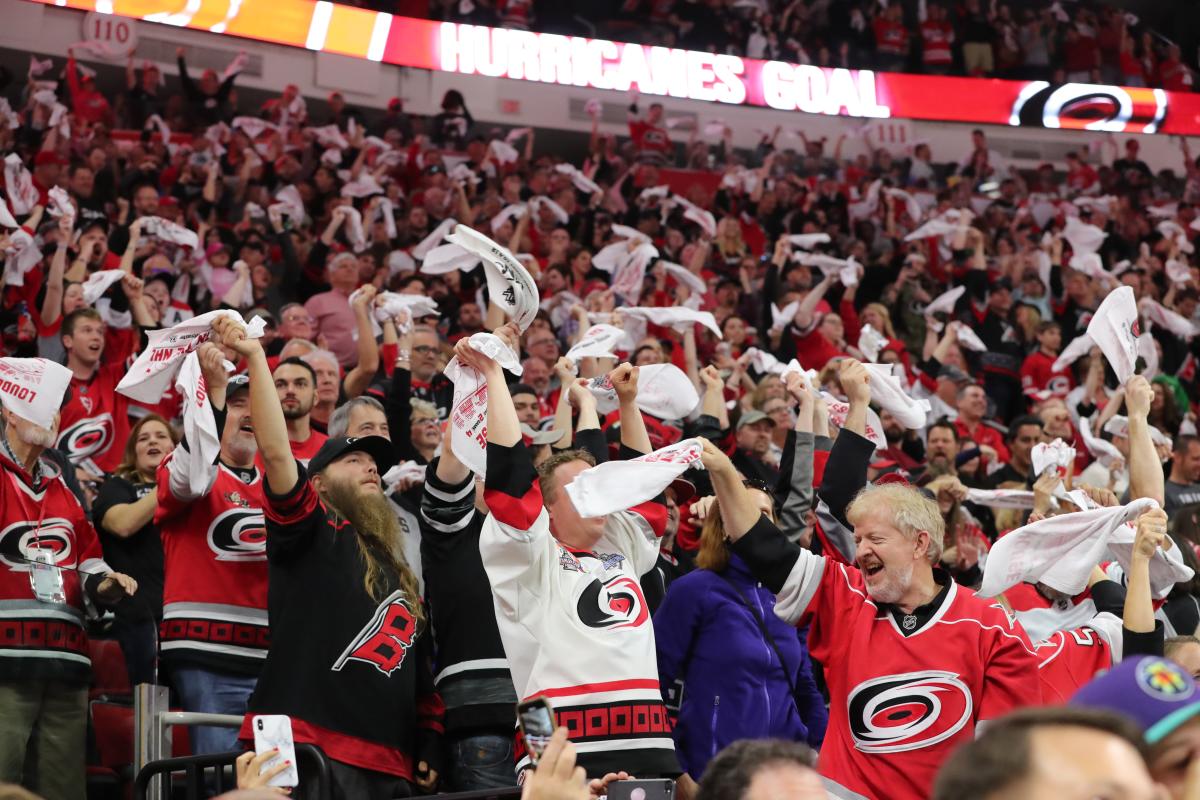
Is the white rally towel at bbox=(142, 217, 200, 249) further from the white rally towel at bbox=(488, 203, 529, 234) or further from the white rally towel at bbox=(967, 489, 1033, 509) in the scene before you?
the white rally towel at bbox=(967, 489, 1033, 509)

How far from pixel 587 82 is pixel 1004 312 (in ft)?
20.9

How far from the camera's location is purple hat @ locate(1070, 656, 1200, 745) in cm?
199

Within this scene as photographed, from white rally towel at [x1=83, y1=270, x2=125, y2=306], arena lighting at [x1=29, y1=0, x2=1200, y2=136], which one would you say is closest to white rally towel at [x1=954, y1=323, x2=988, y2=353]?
white rally towel at [x1=83, y1=270, x2=125, y2=306]

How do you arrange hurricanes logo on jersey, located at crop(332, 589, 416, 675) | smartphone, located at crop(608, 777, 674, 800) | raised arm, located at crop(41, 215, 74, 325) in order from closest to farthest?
smartphone, located at crop(608, 777, 674, 800), hurricanes logo on jersey, located at crop(332, 589, 416, 675), raised arm, located at crop(41, 215, 74, 325)

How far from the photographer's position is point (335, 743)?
12.3 feet

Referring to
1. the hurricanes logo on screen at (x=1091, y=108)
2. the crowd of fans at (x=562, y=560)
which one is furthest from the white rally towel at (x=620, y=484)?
the hurricanes logo on screen at (x=1091, y=108)

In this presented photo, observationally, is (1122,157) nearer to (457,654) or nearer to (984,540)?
(984,540)

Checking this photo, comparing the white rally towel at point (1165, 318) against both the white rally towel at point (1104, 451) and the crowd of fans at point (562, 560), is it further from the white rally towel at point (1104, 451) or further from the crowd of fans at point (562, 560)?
the white rally towel at point (1104, 451)

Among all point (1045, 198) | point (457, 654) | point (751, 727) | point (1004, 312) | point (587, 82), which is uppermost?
point (587, 82)

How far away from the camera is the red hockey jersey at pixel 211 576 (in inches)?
165

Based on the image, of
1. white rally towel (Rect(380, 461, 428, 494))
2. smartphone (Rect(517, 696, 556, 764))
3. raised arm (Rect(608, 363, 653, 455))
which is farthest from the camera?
white rally towel (Rect(380, 461, 428, 494))

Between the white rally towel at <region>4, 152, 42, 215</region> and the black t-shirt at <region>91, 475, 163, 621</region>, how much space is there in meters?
4.40

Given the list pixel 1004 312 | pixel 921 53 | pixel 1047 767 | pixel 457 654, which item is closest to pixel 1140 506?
pixel 457 654

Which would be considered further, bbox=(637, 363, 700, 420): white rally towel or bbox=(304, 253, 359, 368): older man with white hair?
bbox=(304, 253, 359, 368): older man with white hair
